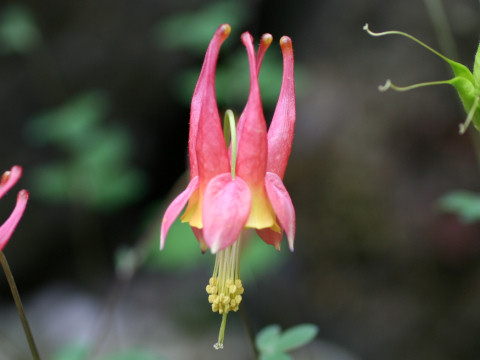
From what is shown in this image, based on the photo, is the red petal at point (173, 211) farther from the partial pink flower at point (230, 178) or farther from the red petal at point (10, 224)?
the red petal at point (10, 224)

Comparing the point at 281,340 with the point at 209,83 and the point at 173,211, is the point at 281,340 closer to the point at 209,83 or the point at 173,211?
the point at 173,211

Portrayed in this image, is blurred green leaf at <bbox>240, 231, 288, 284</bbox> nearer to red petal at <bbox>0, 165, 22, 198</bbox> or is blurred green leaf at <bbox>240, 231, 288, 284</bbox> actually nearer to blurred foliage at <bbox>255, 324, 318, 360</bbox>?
blurred foliage at <bbox>255, 324, 318, 360</bbox>

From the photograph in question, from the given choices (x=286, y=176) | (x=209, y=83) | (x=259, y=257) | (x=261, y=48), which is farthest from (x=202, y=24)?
(x=209, y=83)

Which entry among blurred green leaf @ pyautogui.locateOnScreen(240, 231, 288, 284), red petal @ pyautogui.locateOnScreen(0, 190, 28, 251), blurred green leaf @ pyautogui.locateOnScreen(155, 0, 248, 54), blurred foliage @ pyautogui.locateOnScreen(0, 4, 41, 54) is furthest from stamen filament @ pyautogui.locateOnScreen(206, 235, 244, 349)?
blurred foliage @ pyautogui.locateOnScreen(0, 4, 41, 54)

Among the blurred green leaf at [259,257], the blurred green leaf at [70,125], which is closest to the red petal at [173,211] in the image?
the blurred green leaf at [259,257]

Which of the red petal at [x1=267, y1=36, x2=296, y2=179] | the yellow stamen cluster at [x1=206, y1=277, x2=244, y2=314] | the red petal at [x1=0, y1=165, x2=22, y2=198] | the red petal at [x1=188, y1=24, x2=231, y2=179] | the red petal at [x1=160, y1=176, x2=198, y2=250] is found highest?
the red petal at [x1=188, y1=24, x2=231, y2=179]

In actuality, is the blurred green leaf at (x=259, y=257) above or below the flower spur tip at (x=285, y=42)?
below
